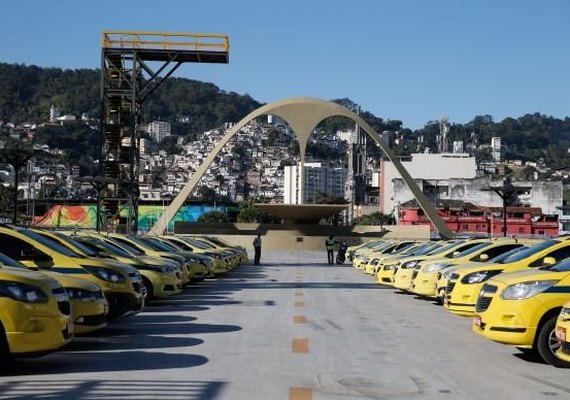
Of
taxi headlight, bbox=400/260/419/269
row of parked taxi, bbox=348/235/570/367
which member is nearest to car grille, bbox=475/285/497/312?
row of parked taxi, bbox=348/235/570/367

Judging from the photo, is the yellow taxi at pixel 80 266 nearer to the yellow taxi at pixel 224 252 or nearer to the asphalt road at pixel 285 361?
the asphalt road at pixel 285 361

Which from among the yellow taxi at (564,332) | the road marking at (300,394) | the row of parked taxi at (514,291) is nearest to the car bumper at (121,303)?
the road marking at (300,394)

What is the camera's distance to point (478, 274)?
14.8 m

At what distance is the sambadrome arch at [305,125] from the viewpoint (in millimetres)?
79044

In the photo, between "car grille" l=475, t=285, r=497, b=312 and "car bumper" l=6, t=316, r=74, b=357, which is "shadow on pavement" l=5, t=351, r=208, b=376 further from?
"car grille" l=475, t=285, r=497, b=312

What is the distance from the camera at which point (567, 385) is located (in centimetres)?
949

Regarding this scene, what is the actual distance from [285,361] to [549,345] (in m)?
3.32

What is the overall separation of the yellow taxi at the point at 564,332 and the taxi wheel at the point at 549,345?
619mm

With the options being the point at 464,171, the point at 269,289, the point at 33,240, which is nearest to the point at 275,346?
the point at 33,240

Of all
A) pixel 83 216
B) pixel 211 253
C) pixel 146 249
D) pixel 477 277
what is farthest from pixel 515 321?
pixel 83 216

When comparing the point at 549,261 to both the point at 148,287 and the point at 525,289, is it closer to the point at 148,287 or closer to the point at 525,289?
the point at 525,289

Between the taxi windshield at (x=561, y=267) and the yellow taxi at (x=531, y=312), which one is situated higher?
the taxi windshield at (x=561, y=267)

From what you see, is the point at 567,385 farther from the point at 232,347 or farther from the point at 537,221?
the point at 537,221

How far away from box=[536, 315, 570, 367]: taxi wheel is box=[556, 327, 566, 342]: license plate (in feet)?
2.16
